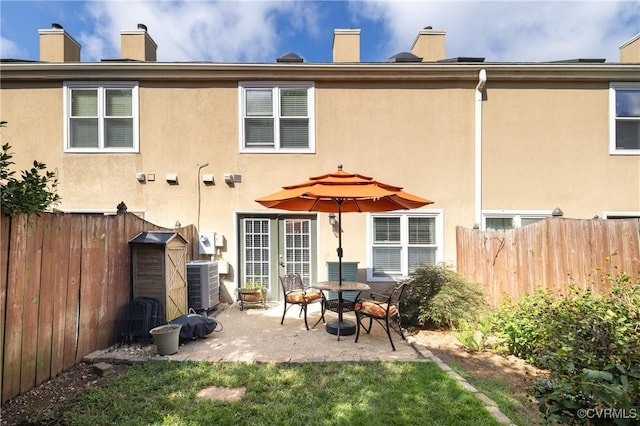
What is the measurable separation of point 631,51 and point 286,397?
1164cm

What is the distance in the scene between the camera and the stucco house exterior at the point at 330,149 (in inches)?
292

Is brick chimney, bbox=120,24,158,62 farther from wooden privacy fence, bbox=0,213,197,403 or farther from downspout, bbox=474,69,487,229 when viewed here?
downspout, bbox=474,69,487,229

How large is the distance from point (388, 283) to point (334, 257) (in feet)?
4.61

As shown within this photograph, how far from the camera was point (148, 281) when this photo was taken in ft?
16.4

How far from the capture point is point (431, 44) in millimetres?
8242

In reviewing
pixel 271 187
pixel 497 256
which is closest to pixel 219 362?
pixel 271 187

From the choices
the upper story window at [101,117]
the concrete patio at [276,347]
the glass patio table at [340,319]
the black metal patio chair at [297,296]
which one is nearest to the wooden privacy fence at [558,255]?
the concrete patio at [276,347]

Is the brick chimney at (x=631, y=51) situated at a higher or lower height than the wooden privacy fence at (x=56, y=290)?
higher

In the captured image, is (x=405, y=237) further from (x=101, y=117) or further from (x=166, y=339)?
(x=101, y=117)

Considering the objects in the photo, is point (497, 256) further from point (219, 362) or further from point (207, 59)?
point (207, 59)

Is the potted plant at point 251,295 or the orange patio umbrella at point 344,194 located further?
the potted plant at point 251,295

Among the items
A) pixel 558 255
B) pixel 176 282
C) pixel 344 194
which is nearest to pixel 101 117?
pixel 176 282

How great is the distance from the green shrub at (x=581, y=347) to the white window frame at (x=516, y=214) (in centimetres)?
283

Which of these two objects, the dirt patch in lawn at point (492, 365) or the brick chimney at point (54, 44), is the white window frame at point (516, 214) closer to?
the dirt patch in lawn at point (492, 365)
